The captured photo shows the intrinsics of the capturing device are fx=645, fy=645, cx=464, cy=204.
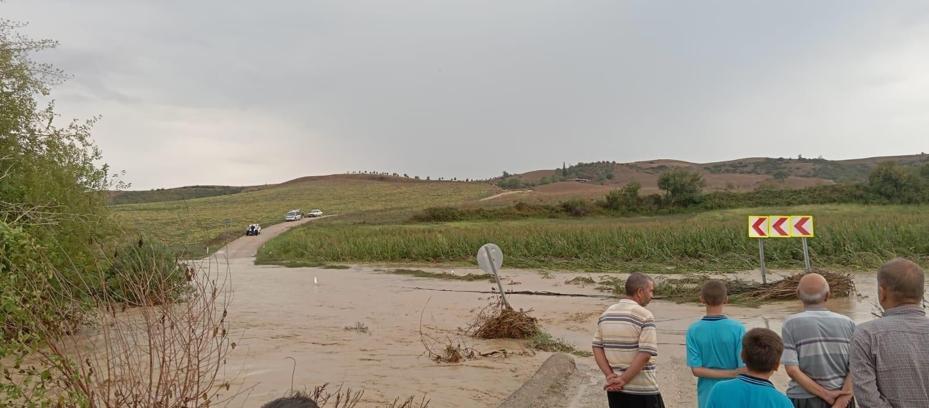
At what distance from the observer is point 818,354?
14.3ft

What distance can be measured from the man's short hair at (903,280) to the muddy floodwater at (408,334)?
170 inches

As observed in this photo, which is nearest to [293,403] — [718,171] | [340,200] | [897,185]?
[897,185]

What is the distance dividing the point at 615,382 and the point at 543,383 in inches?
139

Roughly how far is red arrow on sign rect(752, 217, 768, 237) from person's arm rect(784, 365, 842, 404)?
40.7 feet

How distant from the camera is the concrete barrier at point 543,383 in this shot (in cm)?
738

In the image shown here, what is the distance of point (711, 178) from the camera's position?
107375mm

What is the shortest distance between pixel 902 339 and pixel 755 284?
1532 cm

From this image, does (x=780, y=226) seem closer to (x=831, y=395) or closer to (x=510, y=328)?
(x=510, y=328)

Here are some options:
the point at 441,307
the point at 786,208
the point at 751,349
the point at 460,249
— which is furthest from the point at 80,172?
the point at 786,208

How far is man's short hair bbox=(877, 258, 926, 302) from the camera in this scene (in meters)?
3.62

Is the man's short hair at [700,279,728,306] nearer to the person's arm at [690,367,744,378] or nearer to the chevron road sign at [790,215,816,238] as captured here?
the person's arm at [690,367,744,378]

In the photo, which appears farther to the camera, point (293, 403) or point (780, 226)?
point (780, 226)

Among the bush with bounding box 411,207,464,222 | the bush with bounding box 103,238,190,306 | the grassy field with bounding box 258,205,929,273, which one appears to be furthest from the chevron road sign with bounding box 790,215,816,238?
the bush with bounding box 411,207,464,222

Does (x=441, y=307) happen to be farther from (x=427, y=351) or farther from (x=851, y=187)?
(x=851, y=187)
